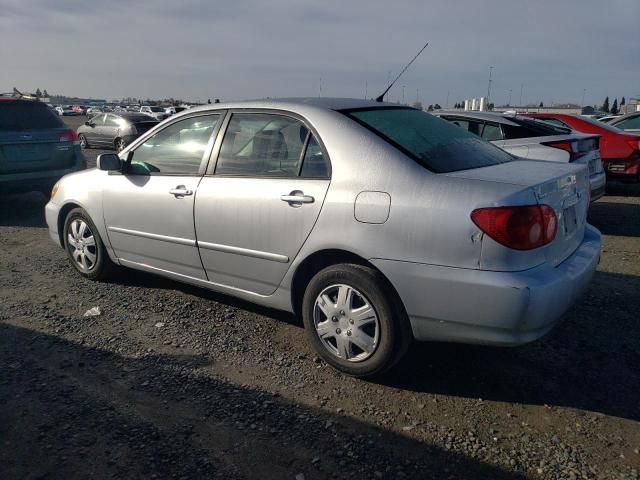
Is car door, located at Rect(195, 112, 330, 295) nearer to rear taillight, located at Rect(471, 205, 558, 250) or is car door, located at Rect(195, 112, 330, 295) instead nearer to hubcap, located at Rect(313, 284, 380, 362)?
hubcap, located at Rect(313, 284, 380, 362)

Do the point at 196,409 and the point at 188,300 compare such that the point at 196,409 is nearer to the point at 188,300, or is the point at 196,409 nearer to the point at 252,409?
the point at 252,409

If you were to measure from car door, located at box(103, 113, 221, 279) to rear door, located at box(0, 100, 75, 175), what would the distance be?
3818 millimetres

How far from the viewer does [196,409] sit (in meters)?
2.89

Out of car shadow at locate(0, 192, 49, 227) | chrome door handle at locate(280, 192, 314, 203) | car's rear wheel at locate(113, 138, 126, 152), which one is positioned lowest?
car shadow at locate(0, 192, 49, 227)

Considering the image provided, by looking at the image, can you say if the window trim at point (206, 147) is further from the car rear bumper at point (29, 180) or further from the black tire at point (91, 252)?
the car rear bumper at point (29, 180)

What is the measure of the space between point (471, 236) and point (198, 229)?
6.52ft

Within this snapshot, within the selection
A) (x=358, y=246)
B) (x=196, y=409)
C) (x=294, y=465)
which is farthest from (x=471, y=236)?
(x=196, y=409)

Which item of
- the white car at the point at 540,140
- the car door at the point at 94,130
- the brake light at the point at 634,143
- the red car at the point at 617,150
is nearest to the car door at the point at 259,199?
the white car at the point at 540,140

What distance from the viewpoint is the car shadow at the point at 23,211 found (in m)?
7.56

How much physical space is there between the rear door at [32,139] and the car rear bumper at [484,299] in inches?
254

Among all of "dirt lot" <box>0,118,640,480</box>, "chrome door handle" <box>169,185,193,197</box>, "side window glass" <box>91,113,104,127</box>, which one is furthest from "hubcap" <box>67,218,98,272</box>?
"side window glass" <box>91,113,104,127</box>

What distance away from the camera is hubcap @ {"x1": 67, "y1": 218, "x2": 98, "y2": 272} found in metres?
4.81

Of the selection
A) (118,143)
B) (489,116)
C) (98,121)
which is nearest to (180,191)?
(489,116)

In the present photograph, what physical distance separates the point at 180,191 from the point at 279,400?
1.74m
